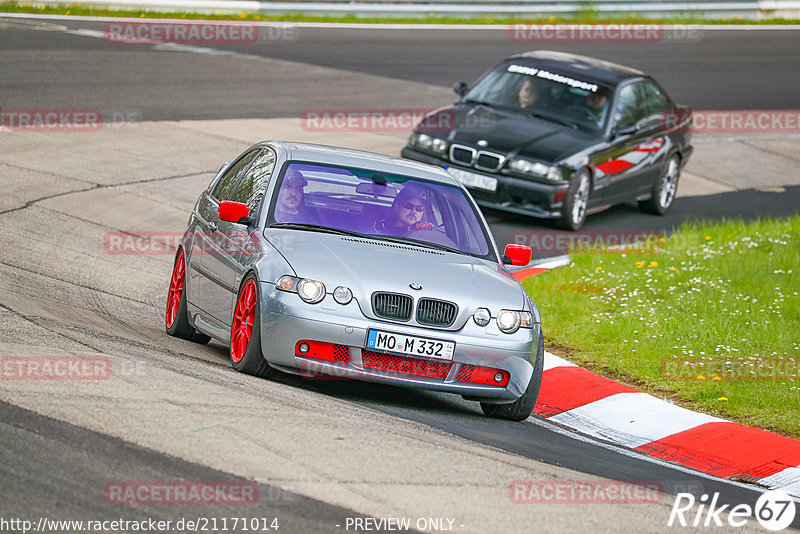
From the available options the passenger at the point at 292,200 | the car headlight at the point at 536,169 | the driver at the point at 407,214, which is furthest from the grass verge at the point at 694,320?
the passenger at the point at 292,200

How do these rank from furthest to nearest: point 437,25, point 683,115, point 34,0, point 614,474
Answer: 1. point 437,25
2. point 34,0
3. point 683,115
4. point 614,474

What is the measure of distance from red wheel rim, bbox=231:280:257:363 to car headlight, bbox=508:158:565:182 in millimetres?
7338

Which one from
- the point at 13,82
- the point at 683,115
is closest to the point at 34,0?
the point at 13,82

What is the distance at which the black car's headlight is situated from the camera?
1493 centimetres

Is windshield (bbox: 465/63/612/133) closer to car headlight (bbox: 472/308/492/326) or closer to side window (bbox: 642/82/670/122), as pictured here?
side window (bbox: 642/82/670/122)

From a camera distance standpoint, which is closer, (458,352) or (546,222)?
(458,352)

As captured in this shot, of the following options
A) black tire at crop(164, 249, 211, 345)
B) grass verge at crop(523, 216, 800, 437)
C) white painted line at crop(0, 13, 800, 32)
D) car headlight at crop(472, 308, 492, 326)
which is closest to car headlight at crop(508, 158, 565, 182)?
grass verge at crop(523, 216, 800, 437)

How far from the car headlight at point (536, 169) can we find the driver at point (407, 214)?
6.08 meters

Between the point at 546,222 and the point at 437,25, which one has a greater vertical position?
the point at 437,25

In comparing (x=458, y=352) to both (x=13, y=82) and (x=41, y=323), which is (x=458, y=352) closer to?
(x=41, y=323)

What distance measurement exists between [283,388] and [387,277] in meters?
0.89

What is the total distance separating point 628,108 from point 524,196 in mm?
2474

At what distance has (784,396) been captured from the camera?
8617 mm

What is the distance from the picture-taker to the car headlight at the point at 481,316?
7.45 metres
